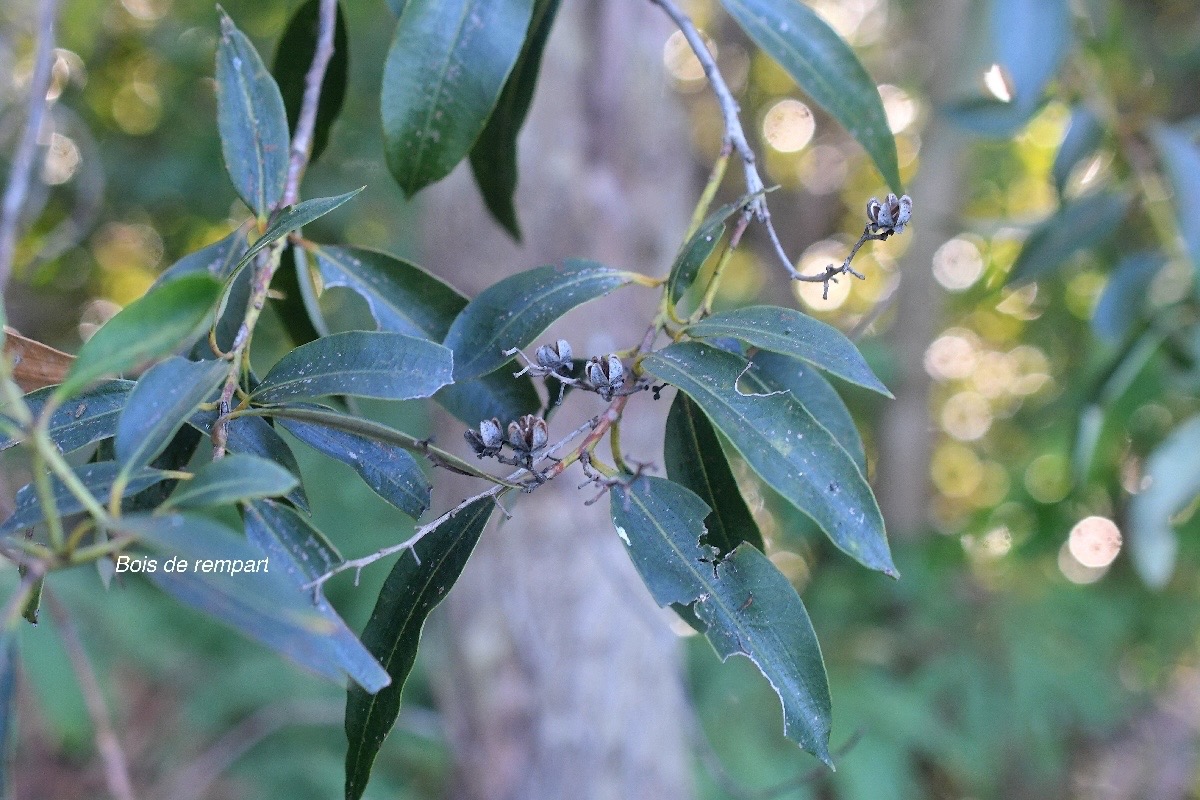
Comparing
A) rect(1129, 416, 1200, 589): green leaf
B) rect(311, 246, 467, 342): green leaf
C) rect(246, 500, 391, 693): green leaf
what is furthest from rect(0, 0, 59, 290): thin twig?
rect(1129, 416, 1200, 589): green leaf

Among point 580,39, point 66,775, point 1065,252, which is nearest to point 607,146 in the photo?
point 580,39

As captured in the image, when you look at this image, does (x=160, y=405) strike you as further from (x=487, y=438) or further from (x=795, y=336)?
(x=795, y=336)

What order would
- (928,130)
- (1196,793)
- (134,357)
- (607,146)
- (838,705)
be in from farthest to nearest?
(1196,793), (928,130), (838,705), (607,146), (134,357)

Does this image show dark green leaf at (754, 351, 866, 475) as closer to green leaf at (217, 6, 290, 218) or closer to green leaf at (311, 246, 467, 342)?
green leaf at (311, 246, 467, 342)

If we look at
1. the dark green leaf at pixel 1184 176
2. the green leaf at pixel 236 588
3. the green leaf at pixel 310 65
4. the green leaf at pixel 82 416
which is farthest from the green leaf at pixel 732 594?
the dark green leaf at pixel 1184 176

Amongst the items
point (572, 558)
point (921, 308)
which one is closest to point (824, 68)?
point (572, 558)

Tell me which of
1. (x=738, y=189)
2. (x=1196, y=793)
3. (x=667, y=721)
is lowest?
(x=1196, y=793)

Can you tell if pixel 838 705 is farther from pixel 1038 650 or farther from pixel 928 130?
pixel 928 130

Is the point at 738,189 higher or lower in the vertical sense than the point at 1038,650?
higher
